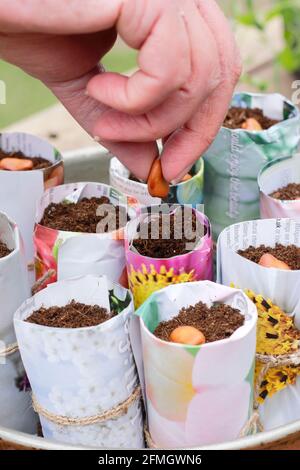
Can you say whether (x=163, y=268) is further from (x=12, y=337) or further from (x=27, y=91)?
(x=27, y=91)

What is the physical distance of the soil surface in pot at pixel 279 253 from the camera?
79 centimetres

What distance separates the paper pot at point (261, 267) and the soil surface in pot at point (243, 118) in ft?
0.82

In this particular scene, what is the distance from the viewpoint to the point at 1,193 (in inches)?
37.5

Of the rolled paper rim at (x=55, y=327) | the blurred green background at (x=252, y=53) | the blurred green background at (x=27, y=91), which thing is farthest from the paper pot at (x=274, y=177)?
the blurred green background at (x=27, y=91)

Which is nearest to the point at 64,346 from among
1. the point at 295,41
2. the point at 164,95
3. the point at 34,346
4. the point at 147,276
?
the point at 34,346

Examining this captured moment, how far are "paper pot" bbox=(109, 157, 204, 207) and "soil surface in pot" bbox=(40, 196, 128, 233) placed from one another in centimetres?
6

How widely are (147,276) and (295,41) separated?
1427mm

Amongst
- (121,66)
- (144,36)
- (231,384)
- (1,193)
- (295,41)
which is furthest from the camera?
(121,66)

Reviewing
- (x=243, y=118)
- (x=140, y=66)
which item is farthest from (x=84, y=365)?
(x=243, y=118)

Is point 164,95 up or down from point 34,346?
up

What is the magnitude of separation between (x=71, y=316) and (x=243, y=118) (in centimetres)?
45

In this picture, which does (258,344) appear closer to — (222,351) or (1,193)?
(222,351)

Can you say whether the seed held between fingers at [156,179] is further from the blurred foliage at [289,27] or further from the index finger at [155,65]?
the blurred foliage at [289,27]

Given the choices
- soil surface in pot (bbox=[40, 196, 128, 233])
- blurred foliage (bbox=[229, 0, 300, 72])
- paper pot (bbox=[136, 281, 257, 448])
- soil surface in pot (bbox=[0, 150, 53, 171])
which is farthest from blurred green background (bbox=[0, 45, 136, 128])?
paper pot (bbox=[136, 281, 257, 448])
